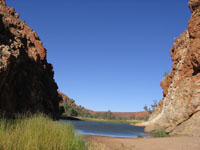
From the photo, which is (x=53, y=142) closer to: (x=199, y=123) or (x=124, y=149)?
(x=124, y=149)

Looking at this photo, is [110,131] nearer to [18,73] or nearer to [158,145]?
[18,73]

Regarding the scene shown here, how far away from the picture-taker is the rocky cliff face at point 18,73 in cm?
2455

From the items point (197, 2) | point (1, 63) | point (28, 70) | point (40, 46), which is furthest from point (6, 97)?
point (40, 46)

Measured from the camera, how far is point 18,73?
131 feet

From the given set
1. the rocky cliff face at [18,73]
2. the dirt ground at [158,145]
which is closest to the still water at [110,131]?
the dirt ground at [158,145]

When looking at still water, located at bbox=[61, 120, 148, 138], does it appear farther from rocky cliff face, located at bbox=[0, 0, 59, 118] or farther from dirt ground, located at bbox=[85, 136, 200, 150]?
rocky cliff face, located at bbox=[0, 0, 59, 118]

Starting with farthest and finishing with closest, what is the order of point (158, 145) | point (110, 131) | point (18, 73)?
point (18, 73) < point (110, 131) < point (158, 145)

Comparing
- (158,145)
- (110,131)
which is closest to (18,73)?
(110,131)

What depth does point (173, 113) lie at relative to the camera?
2541cm

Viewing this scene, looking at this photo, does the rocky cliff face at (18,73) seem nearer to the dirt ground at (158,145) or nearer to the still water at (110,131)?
the still water at (110,131)

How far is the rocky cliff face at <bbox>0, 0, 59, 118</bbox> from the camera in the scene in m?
24.5

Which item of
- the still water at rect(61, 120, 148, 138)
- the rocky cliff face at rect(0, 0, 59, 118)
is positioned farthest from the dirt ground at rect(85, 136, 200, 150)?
the rocky cliff face at rect(0, 0, 59, 118)

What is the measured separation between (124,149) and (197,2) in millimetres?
25183

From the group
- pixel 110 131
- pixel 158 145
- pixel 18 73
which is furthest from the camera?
pixel 18 73
